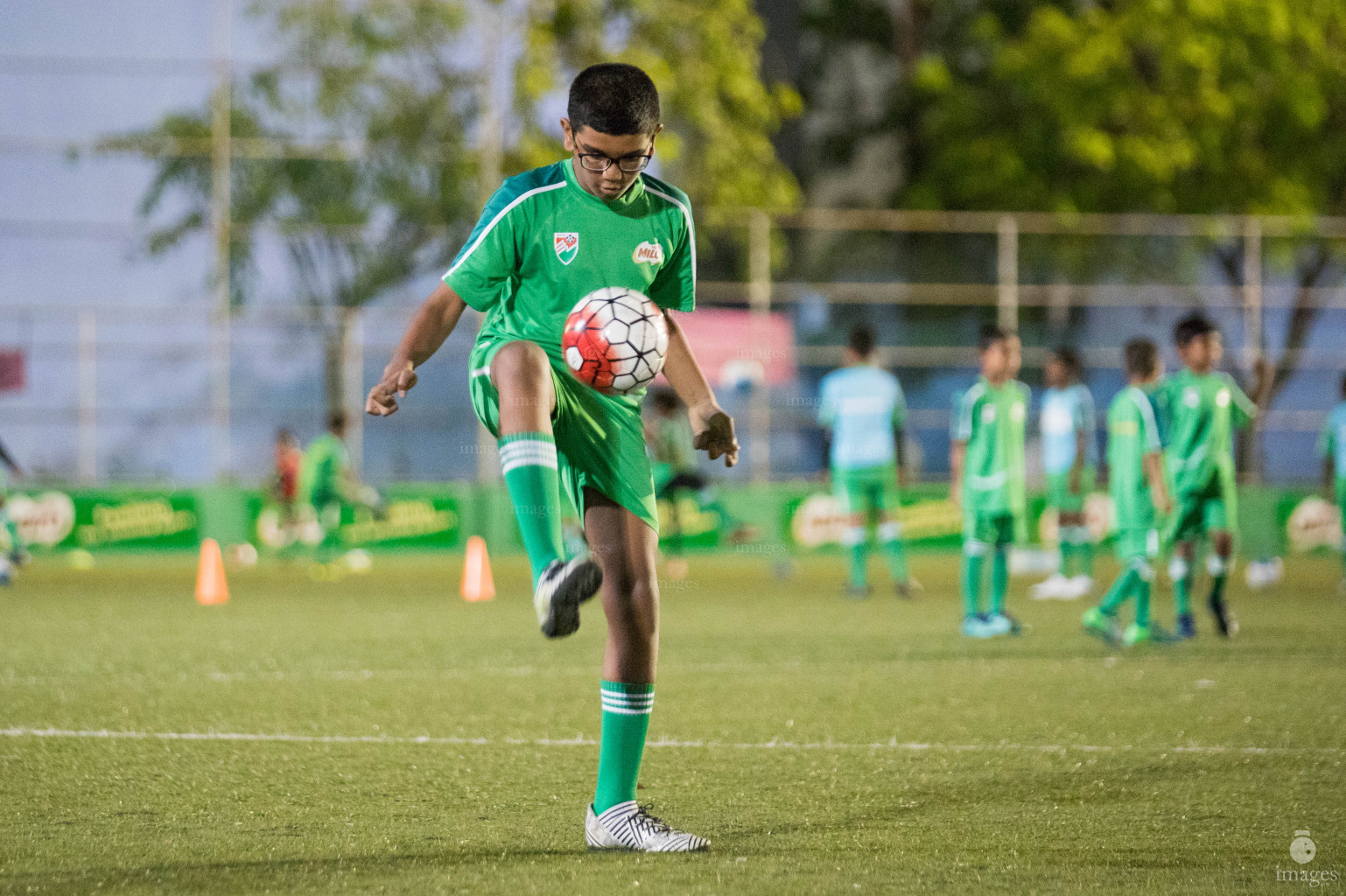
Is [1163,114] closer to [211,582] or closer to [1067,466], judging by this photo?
[1067,466]

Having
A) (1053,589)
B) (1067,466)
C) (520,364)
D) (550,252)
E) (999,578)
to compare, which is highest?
(550,252)

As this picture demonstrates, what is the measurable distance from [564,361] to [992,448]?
299 inches

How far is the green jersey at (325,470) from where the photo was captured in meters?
20.0

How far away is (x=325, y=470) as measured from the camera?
65.7 ft

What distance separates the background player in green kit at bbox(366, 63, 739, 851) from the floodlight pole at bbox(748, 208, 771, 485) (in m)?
19.7

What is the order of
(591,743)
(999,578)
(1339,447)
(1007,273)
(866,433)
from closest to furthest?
(591,743)
(999,578)
(866,433)
(1339,447)
(1007,273)

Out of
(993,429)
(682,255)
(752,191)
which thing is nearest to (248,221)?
(752,191)

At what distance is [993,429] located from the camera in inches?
459

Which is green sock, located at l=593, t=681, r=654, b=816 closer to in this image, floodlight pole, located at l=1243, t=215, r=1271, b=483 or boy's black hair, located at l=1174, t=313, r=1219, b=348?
boy's black hair, located at l=1174, t=313, r=1219, b=348

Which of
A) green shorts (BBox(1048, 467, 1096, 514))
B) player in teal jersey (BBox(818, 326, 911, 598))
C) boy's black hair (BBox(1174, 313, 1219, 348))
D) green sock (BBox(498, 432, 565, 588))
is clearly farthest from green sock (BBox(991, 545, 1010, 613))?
green sock (BBox(498, 432, 565, 588))

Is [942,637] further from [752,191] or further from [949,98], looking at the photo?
[949,98]

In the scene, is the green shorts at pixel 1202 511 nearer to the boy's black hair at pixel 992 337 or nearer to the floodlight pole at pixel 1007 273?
the boy's black hair at pixel 992 337

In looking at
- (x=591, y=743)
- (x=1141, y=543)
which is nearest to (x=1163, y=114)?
(x=1141, y=543)

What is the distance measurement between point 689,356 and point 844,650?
5931 mm
